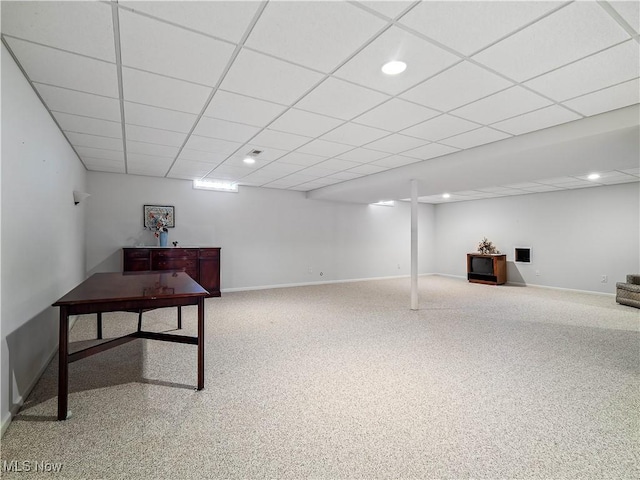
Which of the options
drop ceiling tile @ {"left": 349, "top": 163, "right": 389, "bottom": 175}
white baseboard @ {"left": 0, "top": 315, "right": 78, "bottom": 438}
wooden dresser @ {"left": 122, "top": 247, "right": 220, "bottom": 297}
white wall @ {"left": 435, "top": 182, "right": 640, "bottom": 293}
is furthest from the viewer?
white wall @ {"left": 435, "top": 182, "right": 640, "bottom": 293}

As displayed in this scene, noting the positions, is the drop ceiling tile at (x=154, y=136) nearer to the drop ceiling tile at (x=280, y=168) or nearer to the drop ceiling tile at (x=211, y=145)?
the drop ceiling tile at (x=211, y=145)

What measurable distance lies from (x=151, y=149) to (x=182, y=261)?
2.26 metres

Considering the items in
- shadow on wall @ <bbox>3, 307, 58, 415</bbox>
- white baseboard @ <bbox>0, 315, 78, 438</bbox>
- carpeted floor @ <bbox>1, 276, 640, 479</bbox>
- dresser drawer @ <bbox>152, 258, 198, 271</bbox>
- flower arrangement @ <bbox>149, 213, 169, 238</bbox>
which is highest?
flower arrangement @ <bbox>149, 213, 169, 238</bbox>

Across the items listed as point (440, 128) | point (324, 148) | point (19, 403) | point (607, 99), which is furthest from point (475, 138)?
point (19, 403)

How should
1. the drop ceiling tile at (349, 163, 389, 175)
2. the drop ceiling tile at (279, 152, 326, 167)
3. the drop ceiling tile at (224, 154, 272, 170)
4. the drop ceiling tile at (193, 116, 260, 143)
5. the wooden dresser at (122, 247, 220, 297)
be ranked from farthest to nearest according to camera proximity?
1. the wooden dresser at (122, 247, 220, 297)
2. the drop ceiling tile at (349, 163, 389, 175)
3. the drop ceiling tile at (224, 154, 272, 170)
4. the drop ceiling tile at (279, 152, 326, 167)
5. the drop ceiling tile at (193, 116, 260, 143)

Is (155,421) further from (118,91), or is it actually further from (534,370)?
(534,370)

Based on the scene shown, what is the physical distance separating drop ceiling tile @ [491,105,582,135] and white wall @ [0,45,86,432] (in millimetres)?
4113

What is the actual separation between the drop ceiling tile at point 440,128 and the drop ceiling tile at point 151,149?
10.1ft

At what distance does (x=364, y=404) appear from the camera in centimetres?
226

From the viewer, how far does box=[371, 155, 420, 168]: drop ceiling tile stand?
4746mm

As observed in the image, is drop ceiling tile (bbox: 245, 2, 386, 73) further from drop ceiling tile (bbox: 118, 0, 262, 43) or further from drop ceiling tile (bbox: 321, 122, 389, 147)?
drop ceiling tile (bbox: 321, 122, 389, 147)

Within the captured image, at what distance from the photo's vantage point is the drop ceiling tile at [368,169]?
5.25 meters

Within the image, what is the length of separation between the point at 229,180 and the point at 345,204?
10.8ft

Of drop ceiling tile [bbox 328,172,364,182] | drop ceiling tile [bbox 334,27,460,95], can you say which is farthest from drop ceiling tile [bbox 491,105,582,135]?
drop ceiling tile [bbox 328,172,364,182]
